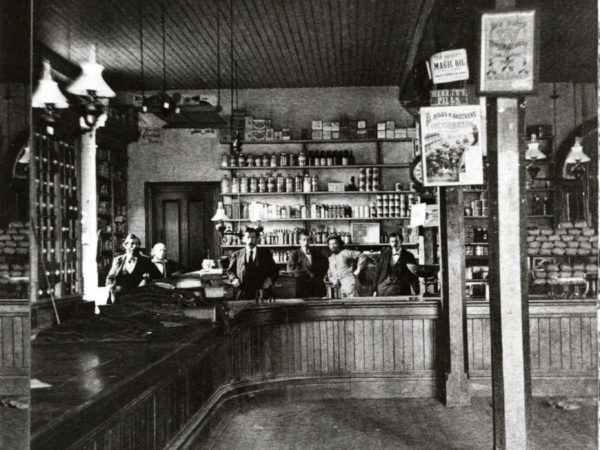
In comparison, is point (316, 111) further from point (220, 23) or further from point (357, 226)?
point (220, 23)

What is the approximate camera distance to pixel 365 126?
9.96 m

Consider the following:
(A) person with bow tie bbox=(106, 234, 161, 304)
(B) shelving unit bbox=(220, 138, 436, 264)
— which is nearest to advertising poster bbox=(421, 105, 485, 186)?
(A) person with bow tie bbox=(106, 234, 161, 304)

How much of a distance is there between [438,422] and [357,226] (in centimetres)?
533

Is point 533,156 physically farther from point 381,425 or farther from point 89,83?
point 89,83

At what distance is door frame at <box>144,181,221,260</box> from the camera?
10.3 metres

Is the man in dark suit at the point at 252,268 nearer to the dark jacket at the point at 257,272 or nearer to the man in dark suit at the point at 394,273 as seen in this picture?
the dark jacket at the point at 257,272

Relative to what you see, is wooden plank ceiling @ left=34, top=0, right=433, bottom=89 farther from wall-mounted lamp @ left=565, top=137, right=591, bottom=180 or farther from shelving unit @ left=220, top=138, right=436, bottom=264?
wall-mounted lamp @ left=565, top=137, right=591, bottom=180

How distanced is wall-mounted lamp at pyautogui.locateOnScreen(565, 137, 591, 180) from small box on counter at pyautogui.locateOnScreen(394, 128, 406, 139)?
2.57 m

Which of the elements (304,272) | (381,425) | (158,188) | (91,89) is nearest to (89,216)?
(158,188)

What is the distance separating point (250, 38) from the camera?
7.80m

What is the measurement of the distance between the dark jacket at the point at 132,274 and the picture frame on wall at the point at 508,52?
4.75 metres

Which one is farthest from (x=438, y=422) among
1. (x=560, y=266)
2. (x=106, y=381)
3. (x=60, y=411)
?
(x=60, y=411)

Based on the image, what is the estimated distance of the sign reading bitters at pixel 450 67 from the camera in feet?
16.7

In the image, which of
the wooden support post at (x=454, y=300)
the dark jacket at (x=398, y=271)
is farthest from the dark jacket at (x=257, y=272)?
the wooden support post at (x=454, y=300)
